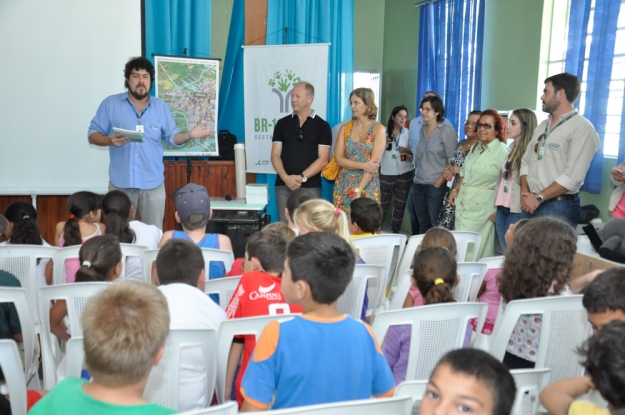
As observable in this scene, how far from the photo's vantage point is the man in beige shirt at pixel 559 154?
12.0 feet

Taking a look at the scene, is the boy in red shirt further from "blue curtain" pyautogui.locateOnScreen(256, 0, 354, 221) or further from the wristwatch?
"blue curtain" pyautogui.locateOnScreen(256, 0, 354, 221)

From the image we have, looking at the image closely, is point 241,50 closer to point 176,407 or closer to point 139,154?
point 139,154

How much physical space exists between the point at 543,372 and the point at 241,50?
5.71m

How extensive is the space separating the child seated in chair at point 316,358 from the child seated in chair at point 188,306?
37cm

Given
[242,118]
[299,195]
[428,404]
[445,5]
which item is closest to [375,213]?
[299,195]

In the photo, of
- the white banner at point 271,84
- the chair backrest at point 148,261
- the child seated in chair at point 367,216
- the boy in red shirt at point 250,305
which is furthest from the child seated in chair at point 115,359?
the white banner at point 271,84

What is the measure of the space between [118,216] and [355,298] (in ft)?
4.50

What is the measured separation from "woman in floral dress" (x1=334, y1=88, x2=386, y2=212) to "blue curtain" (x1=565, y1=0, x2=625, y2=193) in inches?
61.9

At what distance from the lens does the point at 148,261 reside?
2.64 metres

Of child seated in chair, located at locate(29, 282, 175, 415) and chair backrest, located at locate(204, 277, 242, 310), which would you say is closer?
child seated in chair, located at locate(29, 282, 175, 415)

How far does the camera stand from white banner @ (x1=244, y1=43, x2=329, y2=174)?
6059 millimetres

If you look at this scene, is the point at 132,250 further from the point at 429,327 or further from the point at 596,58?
the point at 596,58

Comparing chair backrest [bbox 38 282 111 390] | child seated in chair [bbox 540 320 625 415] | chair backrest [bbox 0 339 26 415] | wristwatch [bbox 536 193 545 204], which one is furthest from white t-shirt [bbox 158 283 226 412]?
wristwatch [bbox 536 193 545 204]

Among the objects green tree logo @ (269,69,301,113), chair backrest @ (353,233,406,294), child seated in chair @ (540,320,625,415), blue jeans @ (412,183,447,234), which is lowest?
blue jeans @ (412,183,447,234)
